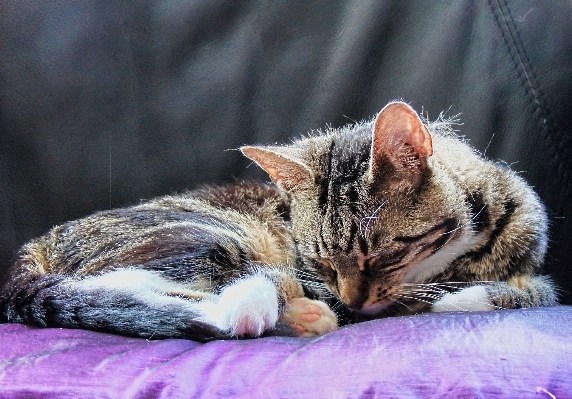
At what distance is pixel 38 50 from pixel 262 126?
0.70m

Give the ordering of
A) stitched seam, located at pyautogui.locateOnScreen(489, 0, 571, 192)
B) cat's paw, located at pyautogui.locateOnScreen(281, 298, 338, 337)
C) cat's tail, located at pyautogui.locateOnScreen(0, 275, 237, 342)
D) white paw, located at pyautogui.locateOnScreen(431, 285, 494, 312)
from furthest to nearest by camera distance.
Answer: stitched seam, located at pyautogui.locateOnScreen(489, 0, 571, 192)
cat's paw, located at pyautogui.locateOnScreen(281, 298, 338, 337)
white paw, located at pyautogui.locateOnScreen(431, 285, 494, 312)
cat's tail, located at pyautogui.locateOnScreen(0, 275, 237, 342)

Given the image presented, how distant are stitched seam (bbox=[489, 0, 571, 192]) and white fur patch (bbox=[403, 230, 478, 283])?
51 cm

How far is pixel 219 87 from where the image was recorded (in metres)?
1.78

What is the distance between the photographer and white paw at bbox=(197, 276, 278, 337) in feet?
3.54

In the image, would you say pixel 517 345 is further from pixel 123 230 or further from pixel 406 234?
pixel 123 230

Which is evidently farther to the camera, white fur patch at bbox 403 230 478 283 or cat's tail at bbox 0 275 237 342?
white fur patch at bbox 403 230 478 283

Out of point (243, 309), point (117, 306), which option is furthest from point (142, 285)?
point (243, 309)

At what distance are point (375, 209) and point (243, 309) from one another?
1.16 ft

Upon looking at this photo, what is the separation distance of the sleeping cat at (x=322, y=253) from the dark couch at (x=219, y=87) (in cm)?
29

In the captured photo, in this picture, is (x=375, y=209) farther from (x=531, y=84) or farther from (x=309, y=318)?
(x=531, y=84)

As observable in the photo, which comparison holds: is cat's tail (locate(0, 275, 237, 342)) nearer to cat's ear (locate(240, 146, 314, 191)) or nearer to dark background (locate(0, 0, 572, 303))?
cat's ear (locate(240, 146, 314, 191))

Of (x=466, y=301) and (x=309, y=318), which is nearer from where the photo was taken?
(x=466, y=301)

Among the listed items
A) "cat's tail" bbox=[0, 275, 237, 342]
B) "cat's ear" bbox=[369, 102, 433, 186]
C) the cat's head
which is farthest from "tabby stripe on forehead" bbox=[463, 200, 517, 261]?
"cat's tail" bbox=[0, 275, 237, 342]

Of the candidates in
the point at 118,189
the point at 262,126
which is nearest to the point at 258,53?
the point at 262,126
